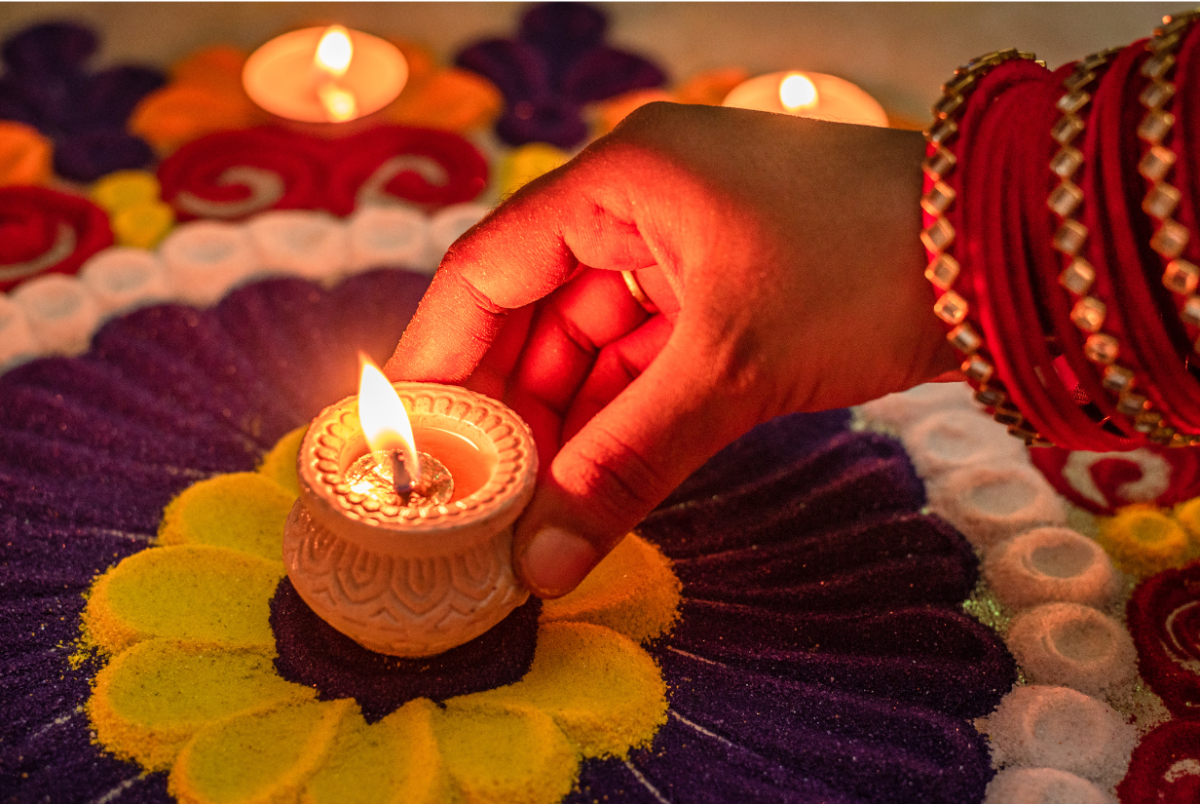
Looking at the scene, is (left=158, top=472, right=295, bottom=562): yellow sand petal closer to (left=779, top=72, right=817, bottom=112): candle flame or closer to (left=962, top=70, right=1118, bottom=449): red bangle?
→ (left=962, top=70, right=1118, bottom=449): red bangle

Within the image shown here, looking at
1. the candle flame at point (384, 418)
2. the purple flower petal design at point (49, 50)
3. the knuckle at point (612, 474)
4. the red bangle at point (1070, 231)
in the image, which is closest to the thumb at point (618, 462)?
the knuckle at point (612, 474)

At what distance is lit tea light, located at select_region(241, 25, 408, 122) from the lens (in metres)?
1.45

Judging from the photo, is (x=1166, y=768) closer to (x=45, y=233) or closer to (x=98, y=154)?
(x=45, y=233)

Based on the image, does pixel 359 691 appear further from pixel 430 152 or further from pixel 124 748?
pixel 430 152

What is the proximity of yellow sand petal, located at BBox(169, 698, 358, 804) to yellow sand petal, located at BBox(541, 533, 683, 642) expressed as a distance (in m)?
0.21

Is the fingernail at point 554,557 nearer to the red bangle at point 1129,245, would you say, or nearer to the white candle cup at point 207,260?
the red bangle at point 1129,245

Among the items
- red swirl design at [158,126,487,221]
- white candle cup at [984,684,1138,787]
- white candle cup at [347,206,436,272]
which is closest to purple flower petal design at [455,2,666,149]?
red swirl design at [158,126,487,221]

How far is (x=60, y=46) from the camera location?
1.58m

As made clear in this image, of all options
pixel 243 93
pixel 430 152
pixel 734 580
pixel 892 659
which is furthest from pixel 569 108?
pixel 892 659

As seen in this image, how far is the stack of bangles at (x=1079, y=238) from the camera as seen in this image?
2.27ft

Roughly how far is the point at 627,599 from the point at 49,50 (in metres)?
1.28

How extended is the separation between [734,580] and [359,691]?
1.16 ft

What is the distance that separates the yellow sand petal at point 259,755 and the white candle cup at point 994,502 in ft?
1.98

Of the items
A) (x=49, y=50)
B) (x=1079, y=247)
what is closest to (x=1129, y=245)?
(x=1079, y=247)
